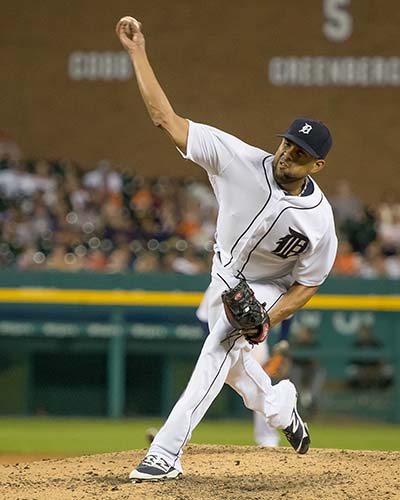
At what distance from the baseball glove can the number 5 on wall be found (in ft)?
34.2

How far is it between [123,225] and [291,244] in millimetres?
7456

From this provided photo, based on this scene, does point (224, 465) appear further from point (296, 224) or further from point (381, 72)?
point (381, 72)

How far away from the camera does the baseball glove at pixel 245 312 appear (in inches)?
204

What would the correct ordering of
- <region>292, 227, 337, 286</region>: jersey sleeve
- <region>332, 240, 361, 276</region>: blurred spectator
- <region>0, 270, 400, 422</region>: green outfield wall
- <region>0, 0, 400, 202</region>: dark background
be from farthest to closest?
<region>0, 0, 400, 202</region>: dark background → <region>332, 240, 361, 276</region>: blurred spectator → <region>0, 270, 400, 422</region>: green outfield wall → <region>292, 227, 337, 286</region>: jersey sleeve

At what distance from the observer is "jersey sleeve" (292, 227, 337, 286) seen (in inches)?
213

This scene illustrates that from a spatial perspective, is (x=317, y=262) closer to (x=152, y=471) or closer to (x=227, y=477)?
(x=227, y=477)

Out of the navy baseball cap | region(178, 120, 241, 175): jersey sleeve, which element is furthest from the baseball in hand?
the navy baseball cap

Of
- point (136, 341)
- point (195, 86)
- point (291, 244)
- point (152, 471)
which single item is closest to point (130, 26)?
point (291, 244)

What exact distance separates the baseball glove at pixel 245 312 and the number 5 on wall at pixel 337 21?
10.4 m

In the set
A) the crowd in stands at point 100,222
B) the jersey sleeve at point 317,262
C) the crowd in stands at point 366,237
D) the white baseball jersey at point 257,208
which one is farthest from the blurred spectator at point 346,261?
the white baseball jersey at point 257,208

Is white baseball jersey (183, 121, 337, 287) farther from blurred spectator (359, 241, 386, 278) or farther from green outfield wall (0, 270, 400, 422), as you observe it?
blurred spectator (359, 241, 386, 278)

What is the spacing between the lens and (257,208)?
5.29m

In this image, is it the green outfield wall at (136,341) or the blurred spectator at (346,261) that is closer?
the green outfield wall at (136,341)

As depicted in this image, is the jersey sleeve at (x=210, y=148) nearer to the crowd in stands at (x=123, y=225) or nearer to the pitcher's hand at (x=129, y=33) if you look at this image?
the pitcher's hand at (x=129, y=33)
